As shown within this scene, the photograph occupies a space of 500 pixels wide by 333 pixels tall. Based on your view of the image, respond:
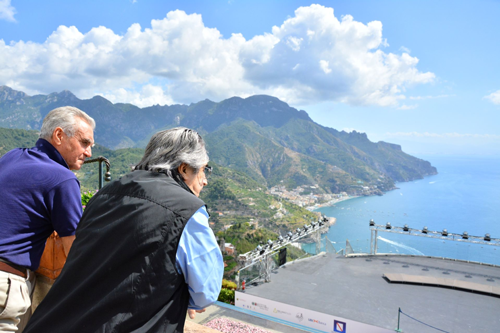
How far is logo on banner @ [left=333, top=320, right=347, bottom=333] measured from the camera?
6684 mm

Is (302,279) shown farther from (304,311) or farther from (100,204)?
(100,204)

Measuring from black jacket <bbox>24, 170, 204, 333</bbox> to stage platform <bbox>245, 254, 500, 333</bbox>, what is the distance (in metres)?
7.61

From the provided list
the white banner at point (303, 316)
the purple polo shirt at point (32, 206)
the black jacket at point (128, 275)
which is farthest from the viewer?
the white banner at point (303, 316)

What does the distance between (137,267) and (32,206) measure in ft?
2.30

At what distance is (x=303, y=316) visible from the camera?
718 cm

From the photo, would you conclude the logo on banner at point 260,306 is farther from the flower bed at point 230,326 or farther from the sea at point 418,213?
the sea at point 418,213

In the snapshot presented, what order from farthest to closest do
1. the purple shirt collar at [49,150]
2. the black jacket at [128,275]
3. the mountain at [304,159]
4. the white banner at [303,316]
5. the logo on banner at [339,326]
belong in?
the mountain at [304,159] → the logo on banner at [339,326] → the white banner at [303,316] → the purple shirt collar at [49,150] → the black jacket at [128,275]

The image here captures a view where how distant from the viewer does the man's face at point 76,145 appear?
59.6 inches

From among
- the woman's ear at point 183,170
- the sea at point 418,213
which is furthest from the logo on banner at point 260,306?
the sea at point 418,213

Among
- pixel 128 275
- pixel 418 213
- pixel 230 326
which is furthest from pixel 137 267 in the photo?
pixel 418 213

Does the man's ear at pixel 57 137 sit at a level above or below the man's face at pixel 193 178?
above

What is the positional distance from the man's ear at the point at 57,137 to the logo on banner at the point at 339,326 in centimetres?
689

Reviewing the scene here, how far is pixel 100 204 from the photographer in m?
0.89

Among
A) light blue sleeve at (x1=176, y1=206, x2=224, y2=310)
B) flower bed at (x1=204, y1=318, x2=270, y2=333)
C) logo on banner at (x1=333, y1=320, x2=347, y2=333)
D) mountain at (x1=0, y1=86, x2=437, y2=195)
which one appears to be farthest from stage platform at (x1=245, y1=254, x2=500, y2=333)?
mountain at (x1=0, y1=86, x2=437, y2=195)
